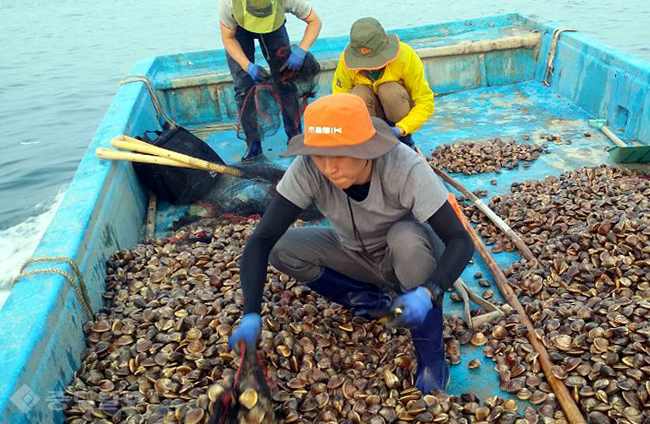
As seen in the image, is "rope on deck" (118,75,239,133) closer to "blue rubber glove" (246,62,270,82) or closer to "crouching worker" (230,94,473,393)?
"blue rubber glove" (246,62,270,82)

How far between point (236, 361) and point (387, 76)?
2.68 m

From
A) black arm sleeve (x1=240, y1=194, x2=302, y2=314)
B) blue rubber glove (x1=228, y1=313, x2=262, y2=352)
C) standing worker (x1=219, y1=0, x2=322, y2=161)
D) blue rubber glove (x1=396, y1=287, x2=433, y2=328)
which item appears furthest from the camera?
standing worker (x1=219, y1=0, x2=322, y2=161)

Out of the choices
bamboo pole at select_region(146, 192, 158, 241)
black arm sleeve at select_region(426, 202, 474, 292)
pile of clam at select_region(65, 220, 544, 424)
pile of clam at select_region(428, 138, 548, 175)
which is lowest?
bamboo pole at select_region(146, 192, 158, 241)

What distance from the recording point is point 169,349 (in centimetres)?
269

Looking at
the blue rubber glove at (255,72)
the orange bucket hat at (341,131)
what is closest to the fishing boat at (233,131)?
the blue rubber glove at (255,72)

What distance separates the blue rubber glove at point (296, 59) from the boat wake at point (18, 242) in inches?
130

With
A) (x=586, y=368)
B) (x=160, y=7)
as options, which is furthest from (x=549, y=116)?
(x=160, y=7)

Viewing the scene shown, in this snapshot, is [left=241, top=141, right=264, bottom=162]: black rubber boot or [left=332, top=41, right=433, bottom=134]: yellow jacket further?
[left=241, top=141, right=264, bottom=162]: black rubber boot

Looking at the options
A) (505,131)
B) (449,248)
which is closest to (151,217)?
(449,248)

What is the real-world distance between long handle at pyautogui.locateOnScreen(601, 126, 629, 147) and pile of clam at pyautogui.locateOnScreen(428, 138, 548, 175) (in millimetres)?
592

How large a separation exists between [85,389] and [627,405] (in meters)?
2.46

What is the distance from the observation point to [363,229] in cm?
252

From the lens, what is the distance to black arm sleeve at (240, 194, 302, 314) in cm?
230

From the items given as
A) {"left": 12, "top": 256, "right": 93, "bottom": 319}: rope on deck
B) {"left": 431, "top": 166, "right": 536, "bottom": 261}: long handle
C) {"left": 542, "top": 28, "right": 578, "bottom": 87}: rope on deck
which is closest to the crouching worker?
{"left": 12, "top": 256, "right": 93, "bottom": 319}: rope on deck
